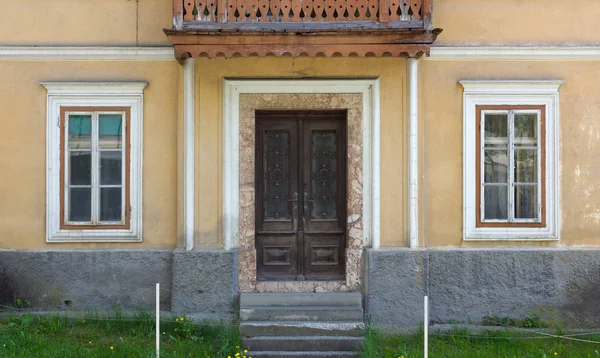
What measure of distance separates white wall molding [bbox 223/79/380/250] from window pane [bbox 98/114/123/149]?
1.50 meters

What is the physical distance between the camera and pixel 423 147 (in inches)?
350

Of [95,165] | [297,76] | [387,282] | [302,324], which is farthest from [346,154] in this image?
[95,165]

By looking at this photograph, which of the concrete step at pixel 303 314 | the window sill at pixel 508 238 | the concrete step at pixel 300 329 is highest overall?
the window sill at pixel 508 238

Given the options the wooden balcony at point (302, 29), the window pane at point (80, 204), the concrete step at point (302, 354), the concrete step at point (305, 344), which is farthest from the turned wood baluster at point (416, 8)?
the window pane at point (80, 204)

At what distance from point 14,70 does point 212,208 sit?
3.33m

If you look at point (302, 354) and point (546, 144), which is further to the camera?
point (546, 144)

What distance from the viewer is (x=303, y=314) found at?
8438 mm

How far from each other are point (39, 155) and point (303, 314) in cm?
420

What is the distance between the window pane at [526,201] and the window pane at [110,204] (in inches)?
216

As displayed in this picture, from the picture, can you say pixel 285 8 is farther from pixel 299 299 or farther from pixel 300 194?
pixel 299 299

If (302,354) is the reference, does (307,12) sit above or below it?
above

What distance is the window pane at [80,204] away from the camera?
9.04 metres

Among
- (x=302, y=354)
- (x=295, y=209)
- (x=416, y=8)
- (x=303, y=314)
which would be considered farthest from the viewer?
(x=295, y=209)

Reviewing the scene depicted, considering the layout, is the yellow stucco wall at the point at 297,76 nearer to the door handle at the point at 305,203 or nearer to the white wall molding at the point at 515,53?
the white wall molding at the point at 515,53
